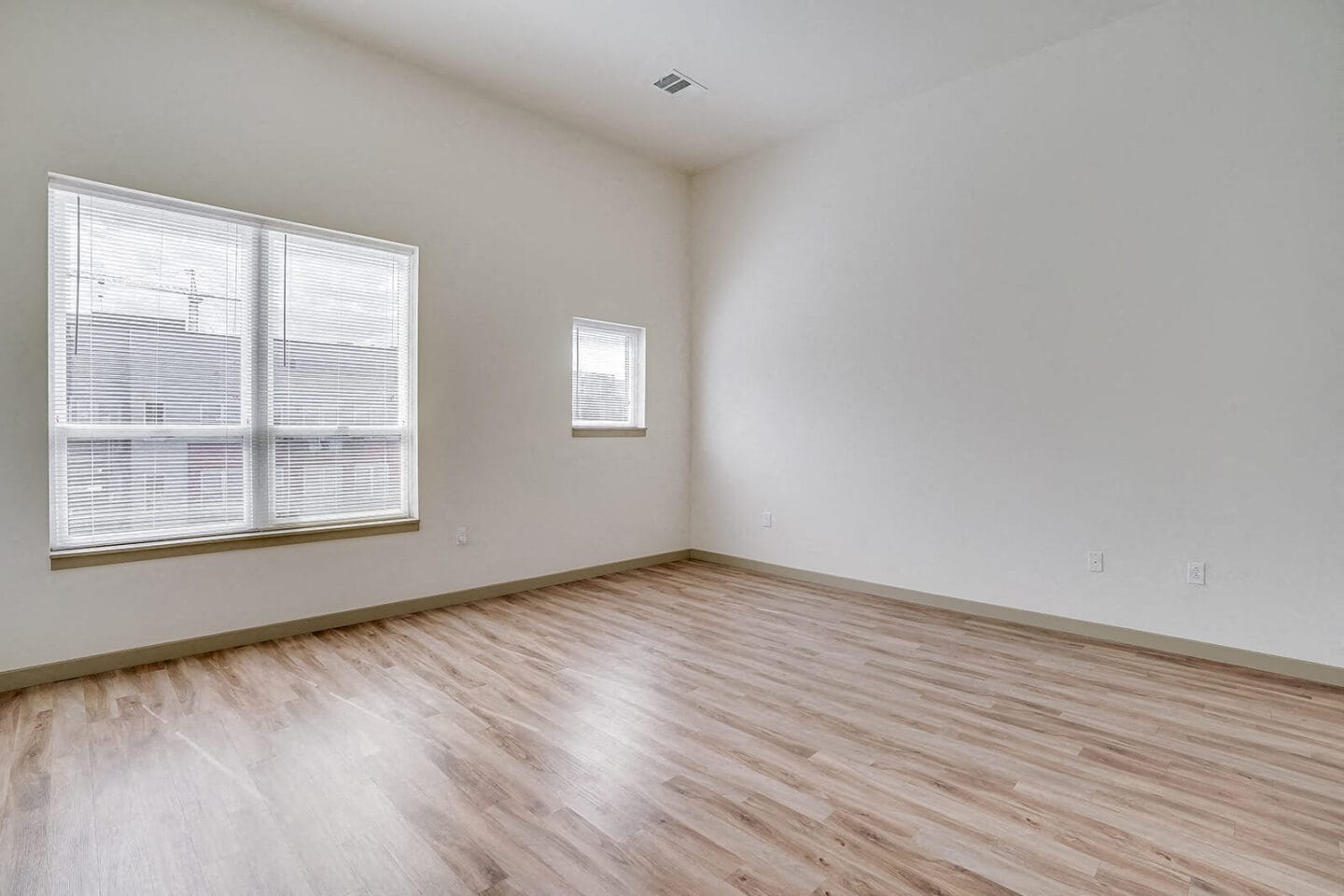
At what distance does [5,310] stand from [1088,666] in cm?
551

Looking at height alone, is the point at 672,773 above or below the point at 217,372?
below

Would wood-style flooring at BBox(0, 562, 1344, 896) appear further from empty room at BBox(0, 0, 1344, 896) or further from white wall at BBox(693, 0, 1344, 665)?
white wall at BBox(693, 0, 1344, 665)

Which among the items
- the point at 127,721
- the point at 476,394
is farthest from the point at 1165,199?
the point at 127,721

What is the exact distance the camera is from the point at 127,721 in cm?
260

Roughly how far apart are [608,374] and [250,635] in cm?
319

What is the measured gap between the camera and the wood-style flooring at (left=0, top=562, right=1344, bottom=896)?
5.65 feet

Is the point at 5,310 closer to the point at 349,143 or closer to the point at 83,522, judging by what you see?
the point at 83,522

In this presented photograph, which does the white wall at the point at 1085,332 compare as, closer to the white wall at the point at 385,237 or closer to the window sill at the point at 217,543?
the white wall at the point at 385,237

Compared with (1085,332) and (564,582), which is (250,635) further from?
(1085,332)

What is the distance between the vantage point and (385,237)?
407cm

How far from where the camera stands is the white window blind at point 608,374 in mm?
5340

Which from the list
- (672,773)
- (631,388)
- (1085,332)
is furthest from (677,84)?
(672,773)

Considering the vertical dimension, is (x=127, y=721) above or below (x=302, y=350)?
below

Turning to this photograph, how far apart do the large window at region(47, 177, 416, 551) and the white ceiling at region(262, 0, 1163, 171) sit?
128 centimetres
